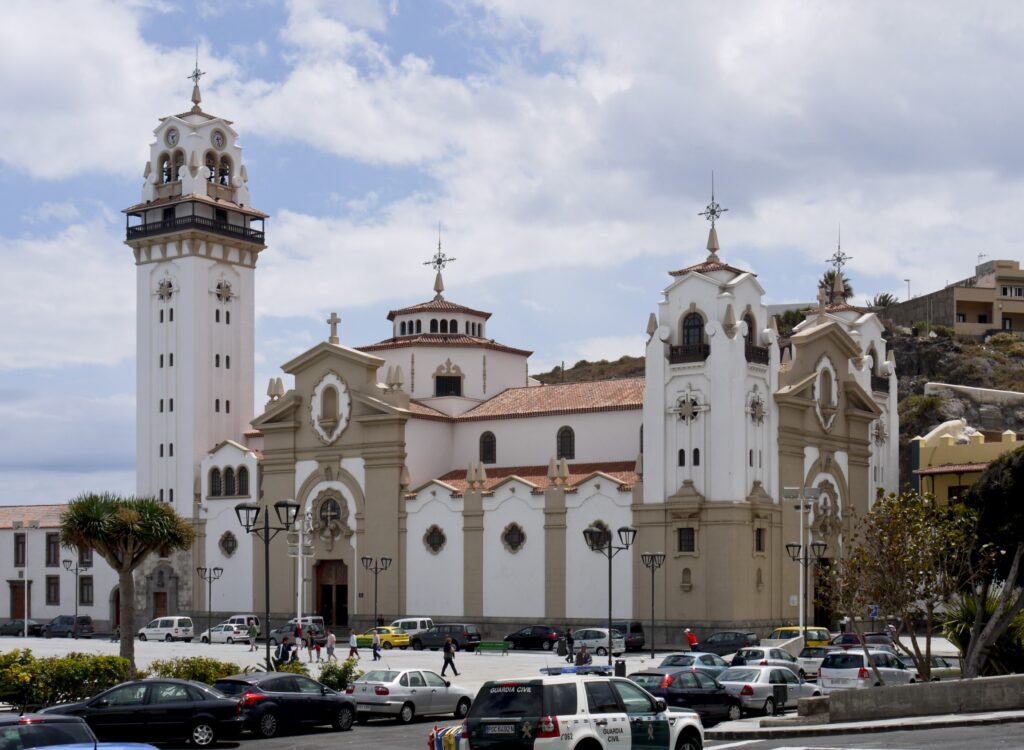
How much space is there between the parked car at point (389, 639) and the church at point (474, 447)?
521 cm

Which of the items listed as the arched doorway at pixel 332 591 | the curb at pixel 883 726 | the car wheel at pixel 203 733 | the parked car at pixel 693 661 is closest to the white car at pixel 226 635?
the arched doorway at pixel 332 591

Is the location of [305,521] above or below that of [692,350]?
below

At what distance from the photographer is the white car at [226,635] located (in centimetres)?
6931

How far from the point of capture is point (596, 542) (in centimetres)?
5141

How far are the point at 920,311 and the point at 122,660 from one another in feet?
350

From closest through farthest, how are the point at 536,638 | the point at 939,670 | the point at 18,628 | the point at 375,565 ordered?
the point at 939,670 < the point at 536,638 < the point at 375,565 < the point at 18,628

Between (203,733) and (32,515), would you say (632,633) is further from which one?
(32,515)

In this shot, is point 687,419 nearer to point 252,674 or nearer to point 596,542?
point 596,542

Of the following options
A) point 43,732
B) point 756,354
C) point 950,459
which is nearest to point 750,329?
point 756,354

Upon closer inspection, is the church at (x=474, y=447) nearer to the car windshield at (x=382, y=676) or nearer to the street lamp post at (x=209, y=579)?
the street lamp post at (x=209, y=579)

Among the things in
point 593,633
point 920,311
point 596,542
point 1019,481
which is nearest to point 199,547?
point 593,633

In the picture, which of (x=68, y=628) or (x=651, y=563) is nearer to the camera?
(x=651, y=563)

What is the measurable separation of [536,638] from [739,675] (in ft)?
93.6

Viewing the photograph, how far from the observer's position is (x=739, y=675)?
116 feet
